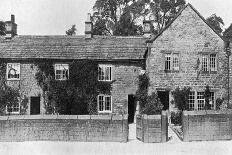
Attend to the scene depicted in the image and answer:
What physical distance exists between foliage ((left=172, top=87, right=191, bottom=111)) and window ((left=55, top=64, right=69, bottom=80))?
32.2 ft

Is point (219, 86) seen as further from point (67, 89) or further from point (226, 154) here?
point (226, 154)

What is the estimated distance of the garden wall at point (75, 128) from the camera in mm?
18172

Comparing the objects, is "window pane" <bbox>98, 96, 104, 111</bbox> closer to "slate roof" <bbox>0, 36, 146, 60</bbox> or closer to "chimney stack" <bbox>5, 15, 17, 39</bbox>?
"slate roof" <bbox>0, 36, 146, 60</bbox>

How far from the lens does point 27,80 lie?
3259cm

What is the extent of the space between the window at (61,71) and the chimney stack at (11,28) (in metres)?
6.73

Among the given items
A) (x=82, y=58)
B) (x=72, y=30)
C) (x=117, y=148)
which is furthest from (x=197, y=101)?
(x=72, y=30)

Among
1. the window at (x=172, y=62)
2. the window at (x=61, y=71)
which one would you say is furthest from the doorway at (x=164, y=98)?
the window at (x=61, y=71)

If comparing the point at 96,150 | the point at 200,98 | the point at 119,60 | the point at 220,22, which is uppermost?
the point at 220,22

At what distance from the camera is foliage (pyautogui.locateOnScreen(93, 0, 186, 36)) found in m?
53.7

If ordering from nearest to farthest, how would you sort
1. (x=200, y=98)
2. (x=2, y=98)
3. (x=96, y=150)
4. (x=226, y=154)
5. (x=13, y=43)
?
(x=226, y=154), (x=96, y=150), (x=200, y=98), (x=2, y=98), (x=13, y=43)

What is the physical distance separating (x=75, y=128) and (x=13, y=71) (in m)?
16.6

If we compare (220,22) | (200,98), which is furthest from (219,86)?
(220,22)

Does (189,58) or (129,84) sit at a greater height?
(189,58)

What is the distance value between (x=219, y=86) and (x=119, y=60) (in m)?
8.81
